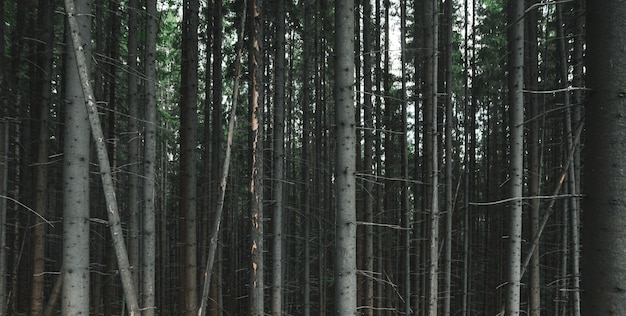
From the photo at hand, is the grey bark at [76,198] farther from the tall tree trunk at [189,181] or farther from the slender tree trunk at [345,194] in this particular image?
the tall tree trunk at [189,181]

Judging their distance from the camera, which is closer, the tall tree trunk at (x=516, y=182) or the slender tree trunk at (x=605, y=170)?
the slender tree trunk at (x=605, y=170)

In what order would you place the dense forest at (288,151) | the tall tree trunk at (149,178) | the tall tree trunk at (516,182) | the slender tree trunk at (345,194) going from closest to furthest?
1. the dense forest at (288,151)
2. the slender tree trunk at (345,194)
3. the tall tree trunk at (516,182)
4. the tall tree trunk at (149,178)

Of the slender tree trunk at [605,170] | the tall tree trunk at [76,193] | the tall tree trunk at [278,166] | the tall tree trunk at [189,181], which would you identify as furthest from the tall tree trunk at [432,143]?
the slender tree trunk at [605,170]

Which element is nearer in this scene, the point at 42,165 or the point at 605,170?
the point at 605,170

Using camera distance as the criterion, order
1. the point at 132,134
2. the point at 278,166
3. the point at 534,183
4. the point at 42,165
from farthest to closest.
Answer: the point at 278,166, the point at 534,183, the point at 42,165, the point at 132,134

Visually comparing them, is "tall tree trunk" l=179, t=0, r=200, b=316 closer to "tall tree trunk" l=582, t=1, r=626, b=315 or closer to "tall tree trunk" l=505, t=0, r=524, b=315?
"tall tree trunk" l=505, t=0, r=524, b=315

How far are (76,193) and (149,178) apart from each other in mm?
2438

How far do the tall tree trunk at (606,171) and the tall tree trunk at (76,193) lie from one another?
15.5 ft

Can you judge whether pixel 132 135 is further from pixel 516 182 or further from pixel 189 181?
pixel 516 182

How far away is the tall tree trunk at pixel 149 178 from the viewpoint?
299 inches

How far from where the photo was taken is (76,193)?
5238mm

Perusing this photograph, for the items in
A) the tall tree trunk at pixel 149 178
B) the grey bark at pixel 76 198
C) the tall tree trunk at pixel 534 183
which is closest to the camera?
the grey bark at pixel 76 198

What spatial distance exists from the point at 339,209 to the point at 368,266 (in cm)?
593

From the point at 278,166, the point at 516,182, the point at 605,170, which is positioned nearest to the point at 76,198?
the point at 278,166
